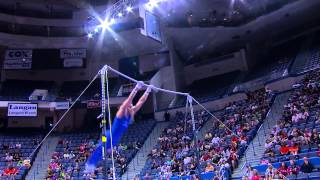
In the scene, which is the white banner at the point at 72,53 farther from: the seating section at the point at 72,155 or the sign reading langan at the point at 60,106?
the seating section at the point at 72,155

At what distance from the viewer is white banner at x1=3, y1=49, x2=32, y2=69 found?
34094 mm

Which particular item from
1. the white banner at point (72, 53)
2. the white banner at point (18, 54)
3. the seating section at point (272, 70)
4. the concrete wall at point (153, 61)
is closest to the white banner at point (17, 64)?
the white banner at point (18, 54)

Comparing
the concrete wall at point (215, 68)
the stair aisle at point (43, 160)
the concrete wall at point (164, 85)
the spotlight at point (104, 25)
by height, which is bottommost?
the stair aisle at point (43, 160)

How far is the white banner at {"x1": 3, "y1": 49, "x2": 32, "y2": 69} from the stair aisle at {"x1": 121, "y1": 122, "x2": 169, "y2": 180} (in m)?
12.1

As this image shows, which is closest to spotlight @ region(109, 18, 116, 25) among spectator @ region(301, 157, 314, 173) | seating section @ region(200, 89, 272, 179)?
seating section @ region(200, 89, 272, 179)

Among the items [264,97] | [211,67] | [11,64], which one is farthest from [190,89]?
[11,64]

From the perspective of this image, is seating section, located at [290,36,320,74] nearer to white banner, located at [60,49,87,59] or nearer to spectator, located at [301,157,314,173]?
spectator, located at [301,157,314,173]

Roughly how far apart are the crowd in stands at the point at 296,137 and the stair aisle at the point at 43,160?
570 inches

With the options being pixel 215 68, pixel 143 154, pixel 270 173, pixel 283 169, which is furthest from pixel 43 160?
pixel 283 169

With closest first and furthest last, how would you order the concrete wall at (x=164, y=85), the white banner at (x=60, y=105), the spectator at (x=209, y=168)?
1. the spectator at (x=209, y=168)
2. the white banner at (x=60, y=105)
3. the concrete wall at (x=164, y=85)

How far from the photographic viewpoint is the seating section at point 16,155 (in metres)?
25.3

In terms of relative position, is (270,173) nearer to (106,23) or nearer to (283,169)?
(283,169)

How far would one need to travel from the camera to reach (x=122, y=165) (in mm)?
25500

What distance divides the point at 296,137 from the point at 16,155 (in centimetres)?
1809
